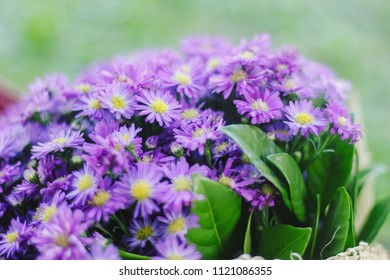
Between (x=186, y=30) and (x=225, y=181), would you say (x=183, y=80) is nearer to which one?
(x=225, y=181)

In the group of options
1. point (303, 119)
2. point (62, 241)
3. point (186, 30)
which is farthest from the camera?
point (186, 30)

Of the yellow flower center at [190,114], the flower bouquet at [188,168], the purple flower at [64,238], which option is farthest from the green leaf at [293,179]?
the purple flower at [64,238]

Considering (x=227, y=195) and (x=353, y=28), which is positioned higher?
(x=353, y=28)

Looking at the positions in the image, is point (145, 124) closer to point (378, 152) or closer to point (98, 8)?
point (378, 152)

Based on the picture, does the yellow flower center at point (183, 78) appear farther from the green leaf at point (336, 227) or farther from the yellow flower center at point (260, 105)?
the green leaf at point (336, 227)

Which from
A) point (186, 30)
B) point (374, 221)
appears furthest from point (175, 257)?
point (186, 30)
